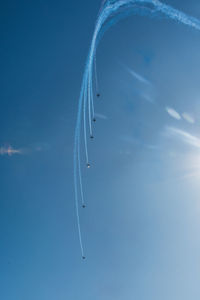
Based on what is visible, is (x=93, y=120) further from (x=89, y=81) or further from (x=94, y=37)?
(x=94, y=37)

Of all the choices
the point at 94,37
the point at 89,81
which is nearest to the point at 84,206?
the point at 89,81

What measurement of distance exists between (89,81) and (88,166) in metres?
11.0

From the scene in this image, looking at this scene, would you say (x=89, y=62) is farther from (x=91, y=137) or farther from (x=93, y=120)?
(x=91, y=137)

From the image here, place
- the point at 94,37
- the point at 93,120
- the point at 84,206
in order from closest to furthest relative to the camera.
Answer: the point at 94,37 → the point at 93,120 → the point at 84,206

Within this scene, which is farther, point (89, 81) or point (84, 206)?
point (84, 206)

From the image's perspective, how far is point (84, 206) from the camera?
35844 mm

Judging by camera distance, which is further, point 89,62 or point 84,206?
point 84,206

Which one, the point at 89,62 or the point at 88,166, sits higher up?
the point at 89,62

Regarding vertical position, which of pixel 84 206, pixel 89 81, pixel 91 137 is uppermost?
pixel 89 81

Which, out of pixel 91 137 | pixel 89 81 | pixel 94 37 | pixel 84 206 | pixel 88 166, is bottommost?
pixel 84 206

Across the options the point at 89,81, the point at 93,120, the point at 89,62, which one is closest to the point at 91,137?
the point at 93,120

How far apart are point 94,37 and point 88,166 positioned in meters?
16.2

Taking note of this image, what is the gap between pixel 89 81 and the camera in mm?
32312

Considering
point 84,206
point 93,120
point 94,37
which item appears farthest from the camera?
point 84,206
